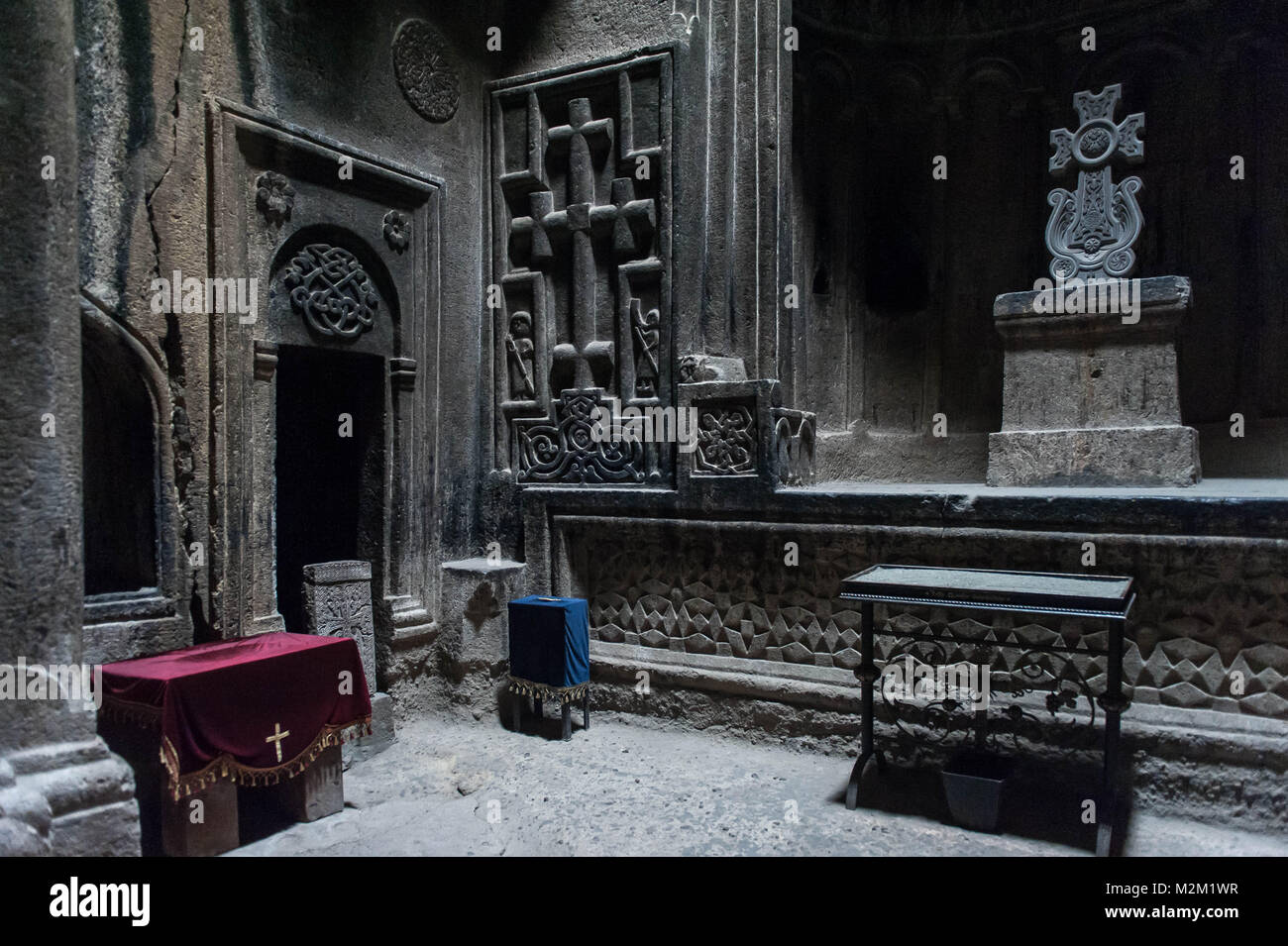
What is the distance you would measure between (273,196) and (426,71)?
139 centimetres

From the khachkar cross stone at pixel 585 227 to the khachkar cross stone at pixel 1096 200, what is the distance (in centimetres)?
224

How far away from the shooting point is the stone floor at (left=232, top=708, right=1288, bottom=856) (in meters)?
3.34

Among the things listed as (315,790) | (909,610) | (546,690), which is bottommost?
(315,790)

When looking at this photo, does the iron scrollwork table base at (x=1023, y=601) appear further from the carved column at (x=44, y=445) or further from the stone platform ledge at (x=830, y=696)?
the carved column at (x=44, y=445)

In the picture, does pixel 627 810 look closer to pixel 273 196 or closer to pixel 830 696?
pixel 830 696

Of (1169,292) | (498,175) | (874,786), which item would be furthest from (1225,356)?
(498,175)

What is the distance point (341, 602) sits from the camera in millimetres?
4398

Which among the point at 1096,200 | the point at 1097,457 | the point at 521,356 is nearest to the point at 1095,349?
the point at 1097,457

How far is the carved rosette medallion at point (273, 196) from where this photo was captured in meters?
4.11

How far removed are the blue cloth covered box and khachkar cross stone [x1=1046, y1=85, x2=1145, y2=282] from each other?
3.16 meters

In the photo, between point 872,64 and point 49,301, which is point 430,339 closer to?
point 49,301

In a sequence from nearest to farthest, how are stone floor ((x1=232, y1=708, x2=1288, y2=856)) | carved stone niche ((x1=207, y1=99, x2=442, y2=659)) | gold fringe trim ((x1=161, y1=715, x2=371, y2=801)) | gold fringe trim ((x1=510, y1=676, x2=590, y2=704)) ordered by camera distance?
gold fringe trim ((x1=161, y1=715, x2=371, y2=801)) < stone floor ((x1=232, y1=708, x2=1288, y2=856)) < carved stone niche ((x1=207, y1=99, x2=442, y2=659)) < gold fringe trim ((x1=510, y1=676, x2=590, y2=704))

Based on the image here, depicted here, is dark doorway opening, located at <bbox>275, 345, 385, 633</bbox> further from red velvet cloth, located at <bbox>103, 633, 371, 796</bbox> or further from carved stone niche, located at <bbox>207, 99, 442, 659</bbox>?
red velvet cloth, located at <bbox>103, 633, 371, 796</bbox>

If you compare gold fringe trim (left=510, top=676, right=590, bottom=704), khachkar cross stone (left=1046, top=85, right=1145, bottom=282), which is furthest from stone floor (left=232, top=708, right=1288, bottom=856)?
khachkar cross stone (left=1046, top=85, right=1145, bottom=282)
